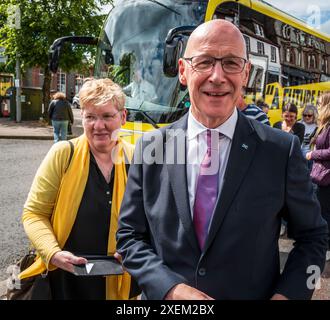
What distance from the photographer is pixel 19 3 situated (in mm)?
19703

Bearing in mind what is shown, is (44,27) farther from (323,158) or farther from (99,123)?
(99,123)

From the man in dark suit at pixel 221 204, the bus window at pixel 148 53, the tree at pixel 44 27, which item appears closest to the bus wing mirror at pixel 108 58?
the bus window at pixel 148 53

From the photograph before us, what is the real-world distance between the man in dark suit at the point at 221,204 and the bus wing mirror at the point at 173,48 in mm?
4741

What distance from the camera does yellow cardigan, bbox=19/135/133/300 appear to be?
2.17 m

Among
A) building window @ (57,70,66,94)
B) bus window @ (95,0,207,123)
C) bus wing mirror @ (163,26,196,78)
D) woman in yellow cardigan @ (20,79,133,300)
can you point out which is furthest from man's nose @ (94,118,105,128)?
building window @ (57,70,66,94)

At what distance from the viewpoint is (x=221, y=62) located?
1.52m

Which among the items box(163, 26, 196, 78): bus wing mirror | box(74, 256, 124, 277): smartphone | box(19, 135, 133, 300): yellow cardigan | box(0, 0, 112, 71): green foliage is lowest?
box(74, 256, 124, 277): smartphone

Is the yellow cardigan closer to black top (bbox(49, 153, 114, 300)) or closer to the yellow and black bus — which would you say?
black top (bbox(49, 153, 114, 300))

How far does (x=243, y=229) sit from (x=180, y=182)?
29 centimetres

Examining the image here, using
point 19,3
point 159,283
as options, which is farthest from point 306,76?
point 19,3

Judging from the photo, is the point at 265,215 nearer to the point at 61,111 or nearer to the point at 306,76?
the point at 306,76

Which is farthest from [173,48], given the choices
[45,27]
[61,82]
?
[61,82]

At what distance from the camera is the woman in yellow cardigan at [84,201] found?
2188mm

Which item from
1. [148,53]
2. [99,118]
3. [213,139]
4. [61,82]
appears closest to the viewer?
[213,139]
